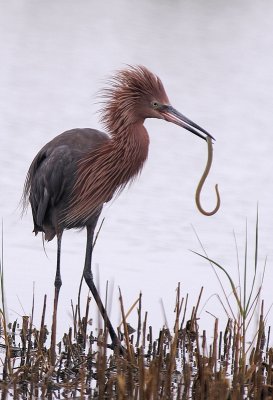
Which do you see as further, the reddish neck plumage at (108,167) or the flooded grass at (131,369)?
the reddish neck plumage at (108,167)

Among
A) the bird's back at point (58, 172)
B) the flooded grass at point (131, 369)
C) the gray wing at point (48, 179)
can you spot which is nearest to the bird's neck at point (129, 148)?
Result: the bird's back at point (58, 172)

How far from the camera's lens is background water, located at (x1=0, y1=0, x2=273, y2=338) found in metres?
7.73

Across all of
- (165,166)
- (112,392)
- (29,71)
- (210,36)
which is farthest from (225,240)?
(210,36)

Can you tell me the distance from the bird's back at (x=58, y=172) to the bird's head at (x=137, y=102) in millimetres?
172

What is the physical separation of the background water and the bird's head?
0.97m

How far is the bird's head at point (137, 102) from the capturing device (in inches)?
239

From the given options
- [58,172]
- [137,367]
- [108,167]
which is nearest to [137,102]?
[108,167]

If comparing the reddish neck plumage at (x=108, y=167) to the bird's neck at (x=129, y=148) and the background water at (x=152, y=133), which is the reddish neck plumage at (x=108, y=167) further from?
the background water at (x=152, y=133)

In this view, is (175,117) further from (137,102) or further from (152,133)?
(152,133)

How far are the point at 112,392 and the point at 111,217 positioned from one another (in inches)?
189

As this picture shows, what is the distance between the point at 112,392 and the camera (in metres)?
4.59

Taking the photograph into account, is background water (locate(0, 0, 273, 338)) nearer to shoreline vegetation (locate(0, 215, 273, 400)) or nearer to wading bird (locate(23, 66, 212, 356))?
wading bird (locate(23, 66, 212, 356))

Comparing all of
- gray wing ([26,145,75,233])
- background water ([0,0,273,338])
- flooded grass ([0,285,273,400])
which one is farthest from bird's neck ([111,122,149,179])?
flooded grass ([0,285,273,400])

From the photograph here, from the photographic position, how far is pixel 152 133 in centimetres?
1302
